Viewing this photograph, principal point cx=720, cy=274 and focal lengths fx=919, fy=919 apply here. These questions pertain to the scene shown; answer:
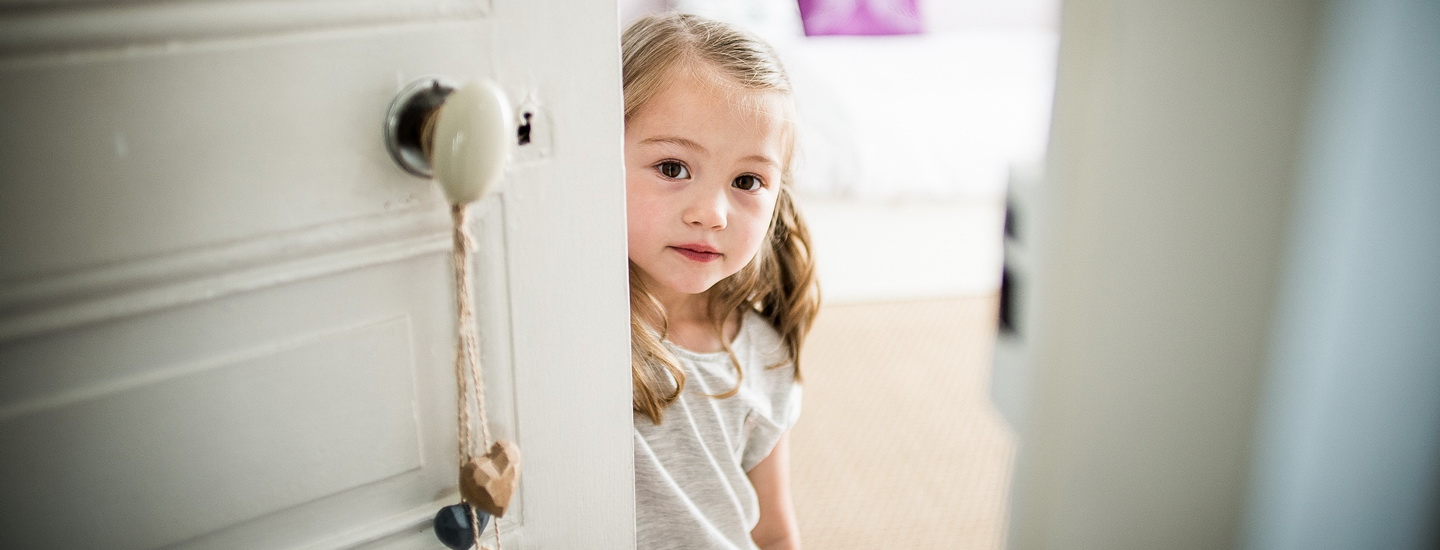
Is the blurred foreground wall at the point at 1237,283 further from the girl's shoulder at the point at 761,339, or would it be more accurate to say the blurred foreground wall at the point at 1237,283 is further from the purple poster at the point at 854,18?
the purple poster at the point at 854,18

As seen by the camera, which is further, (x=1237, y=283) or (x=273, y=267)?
(x=1237, y=283)

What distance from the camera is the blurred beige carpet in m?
1.63

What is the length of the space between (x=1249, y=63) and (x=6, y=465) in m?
0.87

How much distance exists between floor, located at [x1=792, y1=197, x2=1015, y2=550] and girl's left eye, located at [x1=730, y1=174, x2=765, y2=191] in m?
0.70

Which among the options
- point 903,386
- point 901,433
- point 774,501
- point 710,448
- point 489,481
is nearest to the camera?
point 489,481

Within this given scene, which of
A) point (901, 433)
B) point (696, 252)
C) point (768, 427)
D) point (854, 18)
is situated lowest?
point (901, 433)

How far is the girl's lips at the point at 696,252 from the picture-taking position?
82 centimetres

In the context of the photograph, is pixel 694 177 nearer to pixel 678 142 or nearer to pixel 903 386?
pixel 678 142

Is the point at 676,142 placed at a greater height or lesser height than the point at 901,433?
greater

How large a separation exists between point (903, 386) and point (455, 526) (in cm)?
165

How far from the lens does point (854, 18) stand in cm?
360

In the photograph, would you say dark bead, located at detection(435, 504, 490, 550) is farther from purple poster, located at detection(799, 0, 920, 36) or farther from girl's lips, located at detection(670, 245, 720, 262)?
purple poster, located at detection(799, 0, 920, 36)

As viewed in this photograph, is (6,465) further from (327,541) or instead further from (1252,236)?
(1252,236)

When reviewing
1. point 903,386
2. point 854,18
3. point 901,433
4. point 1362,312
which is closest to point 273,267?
point 1362,312
